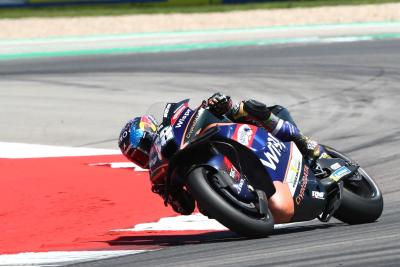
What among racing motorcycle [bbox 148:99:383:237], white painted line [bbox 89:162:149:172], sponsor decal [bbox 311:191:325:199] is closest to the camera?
racing motorcycle [bbox 148:99:383:237]

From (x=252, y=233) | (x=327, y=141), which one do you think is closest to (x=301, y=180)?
(x=252, y=233)

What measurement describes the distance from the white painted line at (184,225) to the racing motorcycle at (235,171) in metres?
0.58

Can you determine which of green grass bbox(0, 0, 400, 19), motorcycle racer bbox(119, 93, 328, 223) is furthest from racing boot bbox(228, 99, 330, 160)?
green grass bbox(0, 0, 400, 19)

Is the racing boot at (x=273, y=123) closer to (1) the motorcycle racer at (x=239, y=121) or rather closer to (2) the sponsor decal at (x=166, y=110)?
(1) the motorcycle racer at (x=239, y=121)

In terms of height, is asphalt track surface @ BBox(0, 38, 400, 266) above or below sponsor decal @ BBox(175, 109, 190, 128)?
below

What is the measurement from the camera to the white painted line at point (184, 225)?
302 inches

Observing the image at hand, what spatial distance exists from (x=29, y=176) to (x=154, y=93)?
6.12 m

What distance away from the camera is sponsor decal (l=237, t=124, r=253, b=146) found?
6.70m

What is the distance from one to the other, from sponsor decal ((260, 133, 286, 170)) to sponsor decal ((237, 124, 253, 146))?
0.16 metres

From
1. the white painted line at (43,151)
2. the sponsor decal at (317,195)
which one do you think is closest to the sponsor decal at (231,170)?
the sponsor decal at (317,195)

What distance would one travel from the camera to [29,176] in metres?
10.2

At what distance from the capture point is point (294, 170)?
22.9 feet

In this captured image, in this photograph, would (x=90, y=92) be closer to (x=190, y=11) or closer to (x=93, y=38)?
(x=93, y=38)

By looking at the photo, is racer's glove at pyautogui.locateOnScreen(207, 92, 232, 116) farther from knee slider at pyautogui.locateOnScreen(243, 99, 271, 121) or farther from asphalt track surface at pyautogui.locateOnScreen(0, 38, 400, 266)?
asphalt track surface at pyautogui.locateOnScreen(0, 38, 400, 266)
